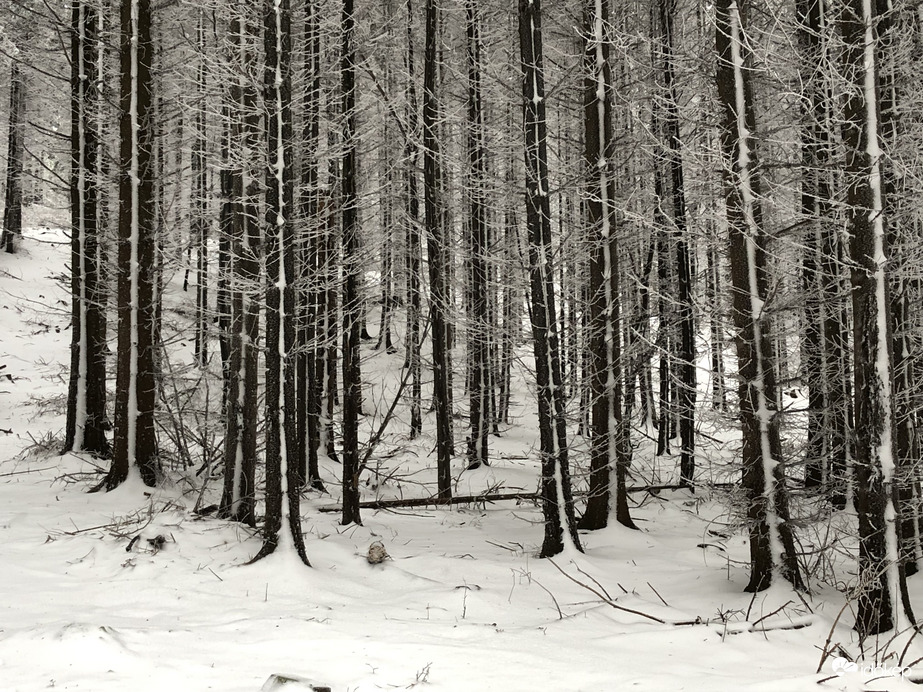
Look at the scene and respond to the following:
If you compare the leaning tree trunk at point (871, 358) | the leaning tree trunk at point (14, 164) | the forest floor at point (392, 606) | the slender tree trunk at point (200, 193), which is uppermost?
the leaning tree trunk at point (14, 164)

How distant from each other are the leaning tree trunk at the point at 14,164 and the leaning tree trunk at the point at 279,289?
662 inches

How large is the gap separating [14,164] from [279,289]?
63.1 ft

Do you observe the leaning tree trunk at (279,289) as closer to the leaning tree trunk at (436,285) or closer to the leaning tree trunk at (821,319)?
the leaning tree trunk at (436,285)

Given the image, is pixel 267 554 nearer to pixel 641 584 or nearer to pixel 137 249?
→ pixel 641 584

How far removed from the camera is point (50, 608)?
5539 millimetres

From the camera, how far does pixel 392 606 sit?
244 inches

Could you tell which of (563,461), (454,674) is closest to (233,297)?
(563,461)

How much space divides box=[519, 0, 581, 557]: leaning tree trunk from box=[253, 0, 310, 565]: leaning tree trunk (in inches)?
104

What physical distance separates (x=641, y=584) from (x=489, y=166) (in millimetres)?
15116

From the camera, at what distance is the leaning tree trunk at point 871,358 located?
5.40 metres

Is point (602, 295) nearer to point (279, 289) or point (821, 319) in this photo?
point (821, 319)

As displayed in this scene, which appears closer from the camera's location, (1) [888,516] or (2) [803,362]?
(1) [888,516]

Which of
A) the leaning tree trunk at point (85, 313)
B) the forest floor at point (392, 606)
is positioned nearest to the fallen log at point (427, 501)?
the forest floor at point (392, 606)

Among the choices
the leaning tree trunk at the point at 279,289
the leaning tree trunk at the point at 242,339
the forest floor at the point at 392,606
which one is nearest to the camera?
the forest floor at the point at 392,606
